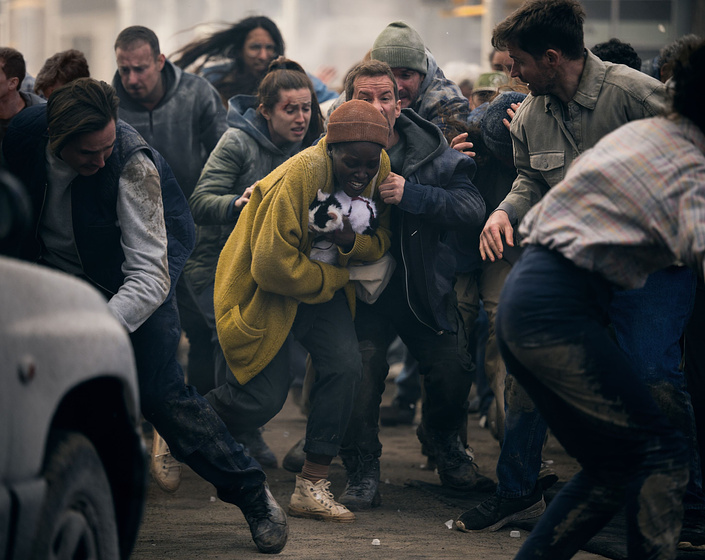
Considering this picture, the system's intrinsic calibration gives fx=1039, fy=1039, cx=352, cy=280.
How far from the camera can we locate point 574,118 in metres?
4.65

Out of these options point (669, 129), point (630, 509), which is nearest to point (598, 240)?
point (669, 129)

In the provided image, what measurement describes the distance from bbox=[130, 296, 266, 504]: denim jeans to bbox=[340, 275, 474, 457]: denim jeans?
1.18m

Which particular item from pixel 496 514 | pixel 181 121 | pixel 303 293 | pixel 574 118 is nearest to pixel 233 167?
pixel 181 121

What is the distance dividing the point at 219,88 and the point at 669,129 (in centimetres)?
505

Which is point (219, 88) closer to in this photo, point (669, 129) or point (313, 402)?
point (313, 402)

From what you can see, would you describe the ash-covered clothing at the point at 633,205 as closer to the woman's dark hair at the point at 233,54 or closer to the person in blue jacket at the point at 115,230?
the person in blue jacket at the point at 115,230

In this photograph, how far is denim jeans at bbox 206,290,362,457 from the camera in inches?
200

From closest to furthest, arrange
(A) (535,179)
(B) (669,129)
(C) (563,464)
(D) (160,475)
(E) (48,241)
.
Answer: (B) (669,129)
(E) (48,241)
(A) (535,179)
(D) (160,475)
(C) (563,464)

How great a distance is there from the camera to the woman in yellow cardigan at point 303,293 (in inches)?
194

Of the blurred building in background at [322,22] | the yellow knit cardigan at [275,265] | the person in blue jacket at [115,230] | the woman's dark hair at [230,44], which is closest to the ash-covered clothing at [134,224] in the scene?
the person in blue jacket at [115,230]

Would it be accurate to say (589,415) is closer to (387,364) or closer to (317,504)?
(317,504)

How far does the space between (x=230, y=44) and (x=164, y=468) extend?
358 centimetres

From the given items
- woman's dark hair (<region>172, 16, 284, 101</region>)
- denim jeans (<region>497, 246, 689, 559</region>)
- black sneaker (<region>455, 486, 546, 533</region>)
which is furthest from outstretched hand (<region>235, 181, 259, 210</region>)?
denim jeans (<region>497, 246, 689, 559</region>)

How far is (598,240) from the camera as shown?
125 inches
